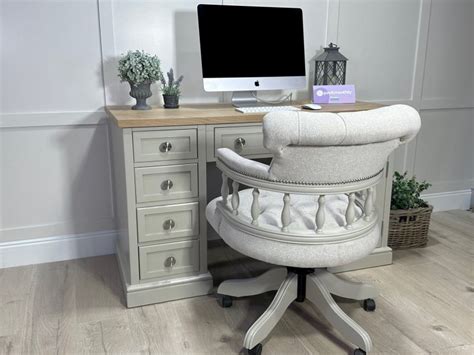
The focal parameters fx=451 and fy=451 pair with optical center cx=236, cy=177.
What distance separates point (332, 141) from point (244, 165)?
308mm

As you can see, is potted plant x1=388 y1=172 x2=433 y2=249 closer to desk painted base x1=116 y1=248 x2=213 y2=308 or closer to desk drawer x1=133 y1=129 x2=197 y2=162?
desk painted base x1=116 y1=248 x2=213 y2=308

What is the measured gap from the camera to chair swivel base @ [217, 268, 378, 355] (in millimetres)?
1557

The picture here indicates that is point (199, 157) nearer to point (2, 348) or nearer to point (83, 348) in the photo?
point (83, 348)

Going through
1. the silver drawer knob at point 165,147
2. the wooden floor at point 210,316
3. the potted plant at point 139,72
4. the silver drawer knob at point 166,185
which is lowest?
the wooden floor at point 210,316

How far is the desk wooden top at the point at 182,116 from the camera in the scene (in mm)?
1735

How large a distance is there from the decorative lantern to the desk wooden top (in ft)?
1.12

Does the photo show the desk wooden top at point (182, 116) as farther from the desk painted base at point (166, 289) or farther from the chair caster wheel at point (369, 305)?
the chair caster wheel at point (369, 305)

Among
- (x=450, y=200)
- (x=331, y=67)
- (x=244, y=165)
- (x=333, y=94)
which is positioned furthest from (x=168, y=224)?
(x=450, y=200)

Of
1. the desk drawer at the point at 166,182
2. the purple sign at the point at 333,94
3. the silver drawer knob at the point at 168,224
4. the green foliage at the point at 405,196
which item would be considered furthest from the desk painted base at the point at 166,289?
the green foliage at the point at 405,196

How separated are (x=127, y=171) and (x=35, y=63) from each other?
778 mm

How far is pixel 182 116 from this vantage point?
1.82 metres

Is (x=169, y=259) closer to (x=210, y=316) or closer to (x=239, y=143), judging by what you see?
(x=210, y=316)

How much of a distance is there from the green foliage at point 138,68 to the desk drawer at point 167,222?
0.57 metres

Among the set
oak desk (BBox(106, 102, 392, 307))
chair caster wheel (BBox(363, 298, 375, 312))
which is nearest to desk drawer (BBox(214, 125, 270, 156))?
oak desk (BBox(106, 102, 392, 307))
